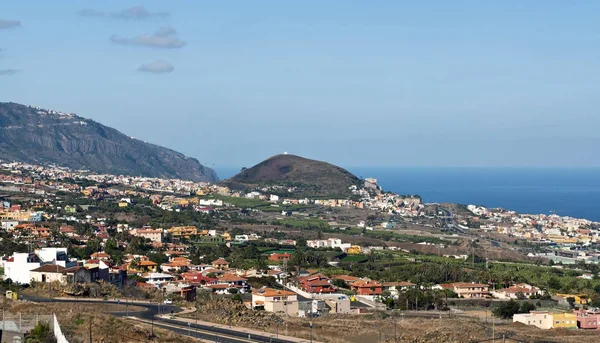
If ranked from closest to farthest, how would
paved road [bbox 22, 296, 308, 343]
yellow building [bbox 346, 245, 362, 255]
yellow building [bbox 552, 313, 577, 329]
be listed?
1. paved road [bbox 22, 296, 308, 343]
2. yellow building [bbox 552, 313, 577, 329]
3. yellow building [bbox 346, 245, 362, 255]

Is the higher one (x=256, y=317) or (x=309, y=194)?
(x=309, y=194)

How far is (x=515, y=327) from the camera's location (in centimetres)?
4538

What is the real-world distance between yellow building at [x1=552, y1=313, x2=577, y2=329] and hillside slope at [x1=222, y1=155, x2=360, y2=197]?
99961 millimetres

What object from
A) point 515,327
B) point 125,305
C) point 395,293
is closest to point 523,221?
point 395,293

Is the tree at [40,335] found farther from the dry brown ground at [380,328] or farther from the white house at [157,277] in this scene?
the white house at [157,277]

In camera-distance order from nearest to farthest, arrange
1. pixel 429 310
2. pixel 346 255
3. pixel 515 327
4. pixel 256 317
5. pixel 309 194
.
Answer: pixel 256 317
pixel 515 327
pixel 429 310
pixel 346 255
pixel 309 194

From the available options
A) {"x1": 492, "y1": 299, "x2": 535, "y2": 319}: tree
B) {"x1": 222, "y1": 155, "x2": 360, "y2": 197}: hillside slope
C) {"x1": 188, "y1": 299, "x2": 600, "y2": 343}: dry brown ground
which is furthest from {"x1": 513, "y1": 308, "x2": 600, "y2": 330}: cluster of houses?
{"x1": 222, "y1": 155, "x2": 360, "y2": 197}: hillside slope

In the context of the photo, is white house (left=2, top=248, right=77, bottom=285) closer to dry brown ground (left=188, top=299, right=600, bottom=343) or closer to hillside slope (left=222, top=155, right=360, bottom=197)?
dry brown ground (left=188, top=299, right=600, bottom=343)

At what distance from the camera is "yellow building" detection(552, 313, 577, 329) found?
150 feet

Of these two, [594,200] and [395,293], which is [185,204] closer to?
[395,293]

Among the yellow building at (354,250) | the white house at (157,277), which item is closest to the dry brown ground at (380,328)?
the white house at (157,277)

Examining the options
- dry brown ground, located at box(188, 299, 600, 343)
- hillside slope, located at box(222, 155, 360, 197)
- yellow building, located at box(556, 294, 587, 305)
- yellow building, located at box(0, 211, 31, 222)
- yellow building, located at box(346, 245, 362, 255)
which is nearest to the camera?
dry brown ground, located at box(188, 299, 600, 343)

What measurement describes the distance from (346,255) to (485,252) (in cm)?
1357

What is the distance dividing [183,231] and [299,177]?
7654 cm
